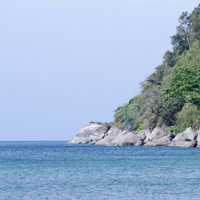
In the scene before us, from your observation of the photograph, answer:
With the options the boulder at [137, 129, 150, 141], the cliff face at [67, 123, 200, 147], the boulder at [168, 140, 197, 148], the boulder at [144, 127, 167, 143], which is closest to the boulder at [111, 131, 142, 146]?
the cliff face at [67, 123, 200, 147]

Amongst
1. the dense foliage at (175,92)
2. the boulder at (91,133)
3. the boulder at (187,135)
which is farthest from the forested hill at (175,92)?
the boulder at (91,133)

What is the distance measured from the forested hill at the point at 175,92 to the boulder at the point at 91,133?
506cm

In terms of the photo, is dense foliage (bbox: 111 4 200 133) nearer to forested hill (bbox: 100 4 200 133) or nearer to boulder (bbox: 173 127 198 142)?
forested hill (bbox: 100 4 200 133)

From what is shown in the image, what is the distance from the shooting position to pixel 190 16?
10325 cm

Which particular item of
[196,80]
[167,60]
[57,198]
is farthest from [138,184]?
[167,60]

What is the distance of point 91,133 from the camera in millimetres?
115812

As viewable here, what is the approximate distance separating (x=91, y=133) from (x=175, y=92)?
52.4 m

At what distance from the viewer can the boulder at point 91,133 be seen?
368 ft

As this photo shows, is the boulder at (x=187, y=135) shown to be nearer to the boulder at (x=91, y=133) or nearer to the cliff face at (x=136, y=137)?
the cliff face at (x=136, y=137)

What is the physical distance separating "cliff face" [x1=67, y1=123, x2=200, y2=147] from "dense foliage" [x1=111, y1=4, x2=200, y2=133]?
1718 mm

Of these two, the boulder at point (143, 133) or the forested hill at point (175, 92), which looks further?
the boulder at point (143, 133)

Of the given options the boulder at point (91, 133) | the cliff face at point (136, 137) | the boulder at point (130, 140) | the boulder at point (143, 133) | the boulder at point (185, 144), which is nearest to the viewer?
the boulder at point (185, 144)

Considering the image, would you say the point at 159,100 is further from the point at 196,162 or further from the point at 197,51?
the point at 196,162

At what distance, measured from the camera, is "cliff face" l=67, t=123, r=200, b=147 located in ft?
221
